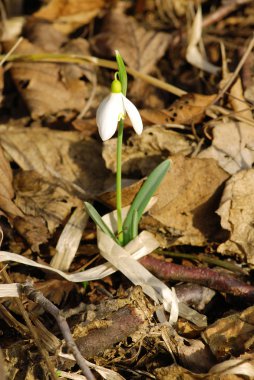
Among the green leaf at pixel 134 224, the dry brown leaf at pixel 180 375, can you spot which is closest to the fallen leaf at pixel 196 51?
the green leaf at pixel 134 224

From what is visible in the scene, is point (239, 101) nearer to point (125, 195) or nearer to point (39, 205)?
point (125, 195)

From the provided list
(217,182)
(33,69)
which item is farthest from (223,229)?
(33,69)

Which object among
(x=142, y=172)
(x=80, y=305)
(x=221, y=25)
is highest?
(x=221, y=25)

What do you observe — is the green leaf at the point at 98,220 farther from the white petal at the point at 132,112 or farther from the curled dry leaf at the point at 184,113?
the curled dry leaf at the point at 184,113

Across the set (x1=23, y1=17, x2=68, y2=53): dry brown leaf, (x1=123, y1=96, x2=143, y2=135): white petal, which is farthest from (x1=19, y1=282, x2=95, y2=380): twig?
(x1=23, y1=17, x2=68, y2=53): dry brown leaf

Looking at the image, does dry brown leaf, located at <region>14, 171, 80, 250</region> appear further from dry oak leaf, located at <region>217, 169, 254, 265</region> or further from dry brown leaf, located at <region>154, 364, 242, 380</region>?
dry brown leaf, located at <region>154, 364, 242, 380</region>

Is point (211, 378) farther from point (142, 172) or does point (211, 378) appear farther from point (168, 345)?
point (142, 172)

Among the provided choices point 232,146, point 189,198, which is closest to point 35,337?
point 189,198
